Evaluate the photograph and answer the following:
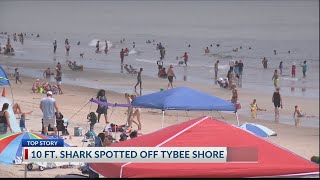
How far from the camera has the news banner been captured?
5.12 m

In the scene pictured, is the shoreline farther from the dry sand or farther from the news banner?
the news banner

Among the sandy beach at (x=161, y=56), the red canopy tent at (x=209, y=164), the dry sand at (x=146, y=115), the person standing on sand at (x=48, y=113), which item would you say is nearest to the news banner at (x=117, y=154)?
the red canopy tent at (x=209, y=164)

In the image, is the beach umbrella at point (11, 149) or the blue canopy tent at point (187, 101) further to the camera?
the blue canopy tent at point (187, 101)

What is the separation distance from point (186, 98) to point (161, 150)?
15.7ft

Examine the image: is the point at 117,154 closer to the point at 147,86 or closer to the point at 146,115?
the point at 146,115

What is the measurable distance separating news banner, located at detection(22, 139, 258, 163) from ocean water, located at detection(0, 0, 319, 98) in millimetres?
18190

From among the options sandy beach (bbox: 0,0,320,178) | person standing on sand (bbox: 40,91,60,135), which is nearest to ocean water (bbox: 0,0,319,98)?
sandy beach (bbox: 0,0,320,178)

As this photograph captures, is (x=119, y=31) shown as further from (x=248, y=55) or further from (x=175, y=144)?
(x=175, y=144)

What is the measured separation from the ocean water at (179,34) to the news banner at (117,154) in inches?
716

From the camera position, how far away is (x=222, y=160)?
5441 millimetres

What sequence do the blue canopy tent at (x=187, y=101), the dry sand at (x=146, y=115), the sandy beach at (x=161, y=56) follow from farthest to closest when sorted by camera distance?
the sandy beach at (x=161, y=56) < the dry sand at (x=146, y=115) < the blue canopy tent at (x=187, y=101)

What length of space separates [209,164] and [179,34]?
6272 cm

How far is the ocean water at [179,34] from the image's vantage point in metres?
31.4

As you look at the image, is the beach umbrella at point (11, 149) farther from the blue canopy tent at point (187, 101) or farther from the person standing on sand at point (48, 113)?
the person standing on sand at point (48, 113)
